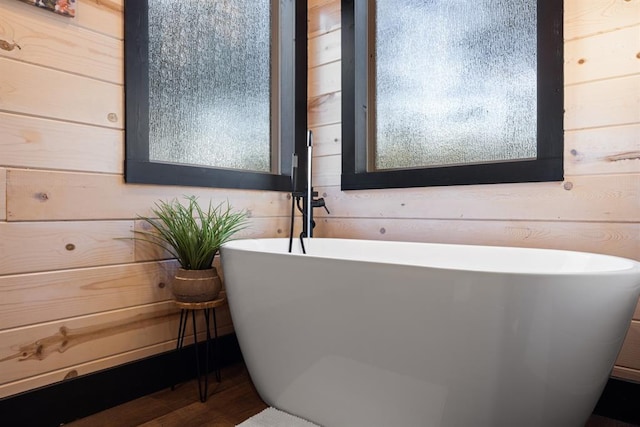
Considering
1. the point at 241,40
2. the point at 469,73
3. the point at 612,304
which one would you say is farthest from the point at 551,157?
the point at 241,40

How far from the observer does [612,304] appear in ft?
3.12

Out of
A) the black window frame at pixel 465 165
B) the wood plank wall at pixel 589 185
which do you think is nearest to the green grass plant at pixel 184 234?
the black window frame at pixel 465 165

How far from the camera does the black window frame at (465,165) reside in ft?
5.18

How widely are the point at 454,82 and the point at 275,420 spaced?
1.65 meters

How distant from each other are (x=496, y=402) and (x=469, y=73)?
145cm

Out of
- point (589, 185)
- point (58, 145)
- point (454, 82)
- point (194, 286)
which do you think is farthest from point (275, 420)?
point (454, 82)

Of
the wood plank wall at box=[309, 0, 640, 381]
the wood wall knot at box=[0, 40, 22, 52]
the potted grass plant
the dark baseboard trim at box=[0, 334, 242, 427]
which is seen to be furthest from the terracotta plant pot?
the wood plank wall at box=[309, 0, 640, 381]

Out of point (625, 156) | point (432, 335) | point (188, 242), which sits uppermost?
point (625, 156)

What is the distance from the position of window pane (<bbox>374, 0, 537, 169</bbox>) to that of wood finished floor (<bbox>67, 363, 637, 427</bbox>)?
1.18m

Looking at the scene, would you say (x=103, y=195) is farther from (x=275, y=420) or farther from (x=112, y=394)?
(x=275, y=420)

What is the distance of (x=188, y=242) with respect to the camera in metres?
1.61

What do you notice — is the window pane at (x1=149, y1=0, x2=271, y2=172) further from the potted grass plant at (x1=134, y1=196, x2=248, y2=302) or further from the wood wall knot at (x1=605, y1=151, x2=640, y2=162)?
the wood wall knot at (x1=605, y1=151, x2=640, y2=162)

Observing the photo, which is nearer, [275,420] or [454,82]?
[275,420]

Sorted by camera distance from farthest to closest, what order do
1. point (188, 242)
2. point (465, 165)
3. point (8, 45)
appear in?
1. point (465, 165)
2. point (188, 242)
3. point (8, 45)
